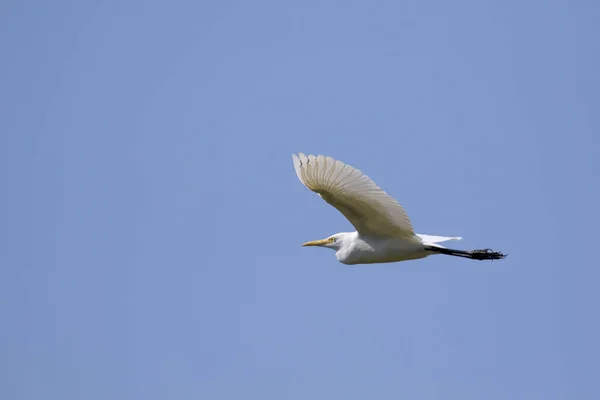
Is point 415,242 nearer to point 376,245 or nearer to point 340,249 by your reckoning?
point 376,245

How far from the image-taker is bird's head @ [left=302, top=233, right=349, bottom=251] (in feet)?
48.9

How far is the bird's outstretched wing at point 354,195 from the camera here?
40.9 feet

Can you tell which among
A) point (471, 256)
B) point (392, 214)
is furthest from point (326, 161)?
point (471, 256)

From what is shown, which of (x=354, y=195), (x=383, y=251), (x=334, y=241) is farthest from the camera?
(x=334, y=241)

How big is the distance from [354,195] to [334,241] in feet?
8.08

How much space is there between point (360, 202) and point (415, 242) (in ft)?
4.37

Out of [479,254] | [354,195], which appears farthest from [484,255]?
[354,195]

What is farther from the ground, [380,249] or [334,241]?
[334,241]

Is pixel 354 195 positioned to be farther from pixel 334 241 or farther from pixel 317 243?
pixel 317 243

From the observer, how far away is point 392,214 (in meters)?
13.3

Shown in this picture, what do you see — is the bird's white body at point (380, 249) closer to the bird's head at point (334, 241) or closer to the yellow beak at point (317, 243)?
the bird's head at point (334, 241)

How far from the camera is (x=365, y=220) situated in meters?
13.7

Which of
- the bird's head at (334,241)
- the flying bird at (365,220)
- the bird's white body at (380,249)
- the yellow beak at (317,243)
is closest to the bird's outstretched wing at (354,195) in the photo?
the flying bird at (365,220)

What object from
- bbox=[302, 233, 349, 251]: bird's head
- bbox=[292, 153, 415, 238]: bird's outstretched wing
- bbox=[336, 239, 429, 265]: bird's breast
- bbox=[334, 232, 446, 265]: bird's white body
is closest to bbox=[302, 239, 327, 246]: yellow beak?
bbox=[302, 233, 349, 251]: bird's head
